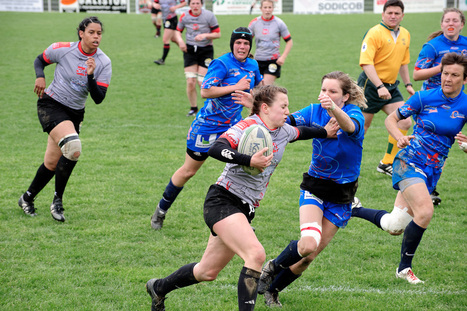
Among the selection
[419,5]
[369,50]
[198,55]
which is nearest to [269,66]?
[198,55]

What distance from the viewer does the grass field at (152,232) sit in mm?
4840

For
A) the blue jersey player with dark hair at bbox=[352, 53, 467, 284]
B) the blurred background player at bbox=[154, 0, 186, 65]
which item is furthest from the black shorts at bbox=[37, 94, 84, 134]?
the blurred background player at bbox=[154, 0, 186, 65]

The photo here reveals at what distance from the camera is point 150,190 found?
7.82 m

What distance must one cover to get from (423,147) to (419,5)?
92.0ft

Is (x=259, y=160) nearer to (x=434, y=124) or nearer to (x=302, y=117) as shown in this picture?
(x=302, y=117)

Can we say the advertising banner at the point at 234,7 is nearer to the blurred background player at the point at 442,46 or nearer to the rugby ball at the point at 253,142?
the blurred background player at the point at 442,46

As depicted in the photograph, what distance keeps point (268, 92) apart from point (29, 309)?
8.53ft

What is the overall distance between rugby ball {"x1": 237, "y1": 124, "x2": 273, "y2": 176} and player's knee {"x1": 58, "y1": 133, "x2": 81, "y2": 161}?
2938mm

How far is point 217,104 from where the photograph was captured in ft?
20.5

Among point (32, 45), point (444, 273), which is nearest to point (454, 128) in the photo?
point (444, 273)

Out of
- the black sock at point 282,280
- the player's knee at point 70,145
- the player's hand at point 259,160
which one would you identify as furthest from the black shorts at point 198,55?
the player's hand at point 259,160

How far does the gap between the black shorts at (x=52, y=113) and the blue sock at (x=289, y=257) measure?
3.25 m

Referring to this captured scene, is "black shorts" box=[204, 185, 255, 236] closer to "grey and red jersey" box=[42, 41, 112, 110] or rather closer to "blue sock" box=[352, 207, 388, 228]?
"blue sock" box=[352, 207, 388, 228]

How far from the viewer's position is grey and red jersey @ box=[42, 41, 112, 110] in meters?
6.53
